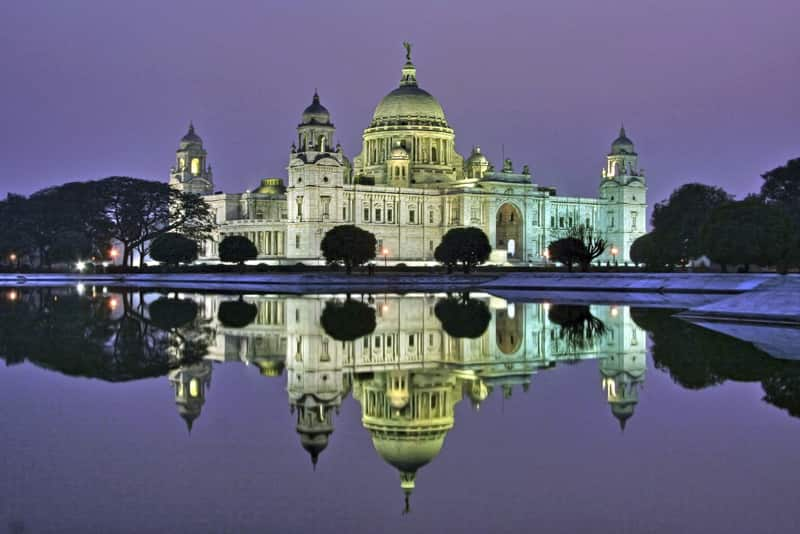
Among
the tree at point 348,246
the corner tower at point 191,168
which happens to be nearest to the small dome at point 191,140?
the corner tower at point 191,168

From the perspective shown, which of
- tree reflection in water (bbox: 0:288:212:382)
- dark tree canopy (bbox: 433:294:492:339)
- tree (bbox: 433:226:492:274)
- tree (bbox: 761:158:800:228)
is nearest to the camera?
tree reflection in water (bbox: 0:288:212:382)

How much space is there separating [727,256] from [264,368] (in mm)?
45240

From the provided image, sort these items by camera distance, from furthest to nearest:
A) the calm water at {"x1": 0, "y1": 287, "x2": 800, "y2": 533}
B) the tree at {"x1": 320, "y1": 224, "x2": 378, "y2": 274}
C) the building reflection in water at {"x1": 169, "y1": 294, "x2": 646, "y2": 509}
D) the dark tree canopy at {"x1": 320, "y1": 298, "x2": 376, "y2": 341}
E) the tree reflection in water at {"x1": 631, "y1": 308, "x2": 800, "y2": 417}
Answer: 1. the tree at {"x1": 320, "y1": 224, "x2": 378, "y2": 274}
2. the dark tree canopy at {"x1": 320, "y1": 298, "x2": 376, "y2": 341}
3. the tree reflection in water at {"x1": 631, "y1": 308, "x2": 800, "y2": 417}
4. the building reflection in water at {"x1": 169, "y1": 294, "x2": 646, "y2": 509}
5. the calm water at {"x1": 0, "y1": 287, "x2": 800, "y2": 533}

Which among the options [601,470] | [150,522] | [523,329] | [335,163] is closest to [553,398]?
[601,470]

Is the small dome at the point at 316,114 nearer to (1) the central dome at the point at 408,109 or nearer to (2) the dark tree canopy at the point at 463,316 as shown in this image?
(1) the central dome at the point at 408,109

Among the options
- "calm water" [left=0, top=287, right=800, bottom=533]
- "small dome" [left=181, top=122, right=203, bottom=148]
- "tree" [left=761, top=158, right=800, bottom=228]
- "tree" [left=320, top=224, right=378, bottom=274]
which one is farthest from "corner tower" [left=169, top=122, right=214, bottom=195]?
"calm water" [left=0, top=287, right=800, bottom=533]

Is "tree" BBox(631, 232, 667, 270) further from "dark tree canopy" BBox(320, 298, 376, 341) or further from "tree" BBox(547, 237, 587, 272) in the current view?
"dark tree canopy" BBox(320, 298, 376, 341)

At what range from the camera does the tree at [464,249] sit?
261 ft

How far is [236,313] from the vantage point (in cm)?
3819

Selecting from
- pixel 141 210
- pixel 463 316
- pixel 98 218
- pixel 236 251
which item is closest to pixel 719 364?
pixel 463 316

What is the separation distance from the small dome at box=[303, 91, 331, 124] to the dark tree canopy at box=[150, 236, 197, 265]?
17974 millimetres

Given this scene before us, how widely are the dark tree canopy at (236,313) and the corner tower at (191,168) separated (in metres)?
66.8

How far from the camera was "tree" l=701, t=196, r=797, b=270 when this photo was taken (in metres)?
60.0

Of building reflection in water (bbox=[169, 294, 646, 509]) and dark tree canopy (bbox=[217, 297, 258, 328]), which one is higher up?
dark tree canopy (bbox=[217, 297, 258, 328])
